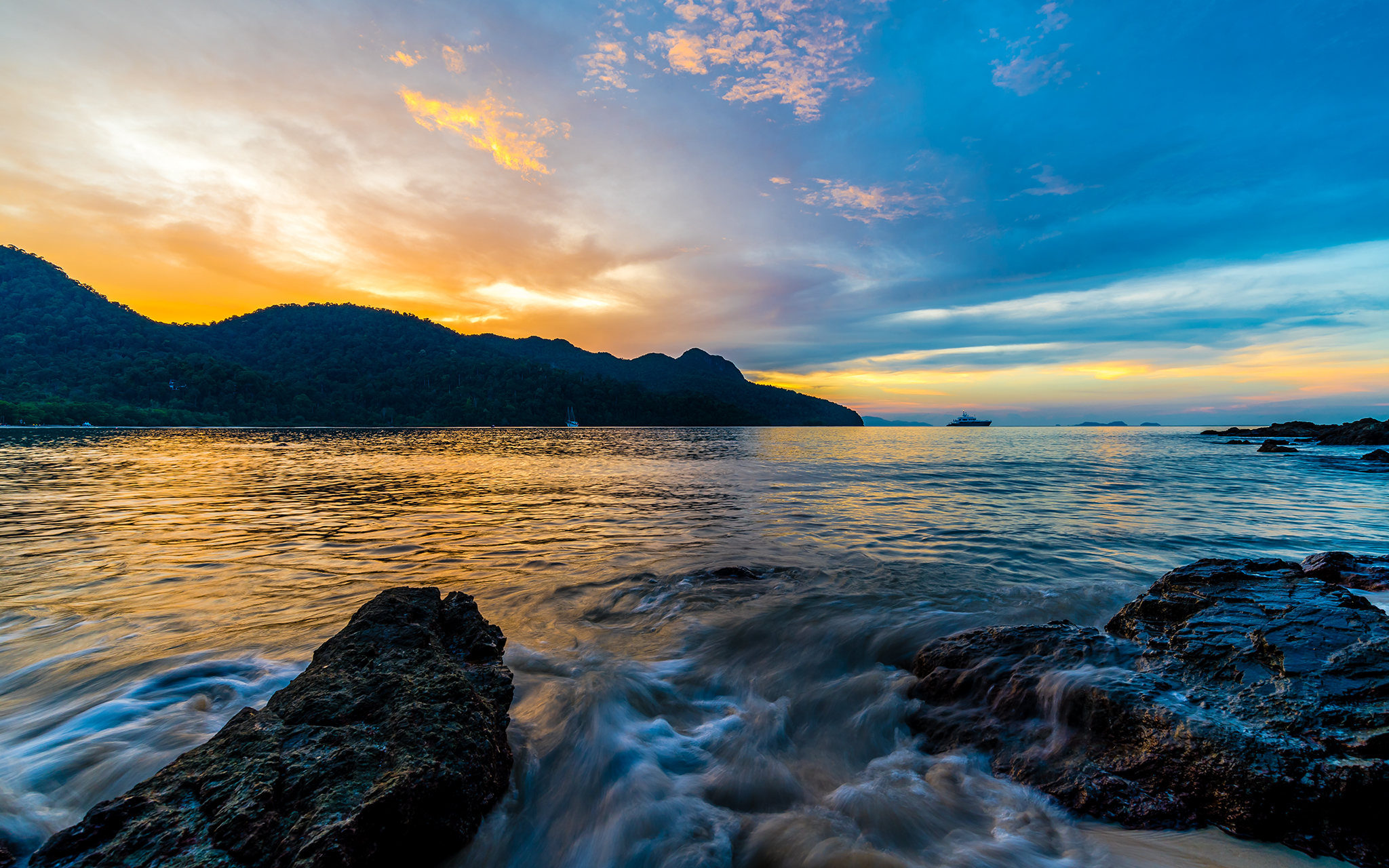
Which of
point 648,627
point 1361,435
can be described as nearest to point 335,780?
point 648,627

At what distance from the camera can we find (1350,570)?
26.5 ft

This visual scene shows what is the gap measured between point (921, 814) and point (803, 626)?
3418 millimetres

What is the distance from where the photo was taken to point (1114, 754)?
382 centimetres

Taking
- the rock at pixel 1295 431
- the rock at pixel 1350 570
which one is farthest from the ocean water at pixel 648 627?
the rock at pixel 1295 431

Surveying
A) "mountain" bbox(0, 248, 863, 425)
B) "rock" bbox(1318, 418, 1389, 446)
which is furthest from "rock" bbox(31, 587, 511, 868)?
"mountain" bbox(0, 248, 863, 425)

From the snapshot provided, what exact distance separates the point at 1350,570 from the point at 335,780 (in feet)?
43.7

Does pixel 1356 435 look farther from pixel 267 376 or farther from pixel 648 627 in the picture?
pixel 267 376

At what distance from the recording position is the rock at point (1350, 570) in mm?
7613

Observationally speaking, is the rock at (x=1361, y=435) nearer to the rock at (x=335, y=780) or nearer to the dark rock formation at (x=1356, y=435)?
the dark rock formation at (x=1356, y=435)

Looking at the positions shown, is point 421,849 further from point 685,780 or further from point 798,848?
point 798,848

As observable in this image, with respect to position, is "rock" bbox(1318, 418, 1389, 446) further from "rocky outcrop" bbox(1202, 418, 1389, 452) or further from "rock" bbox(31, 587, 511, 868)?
"rock" bbox(31, 587, 511, 868)

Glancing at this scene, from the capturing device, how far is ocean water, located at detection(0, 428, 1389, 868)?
3684 millimetres

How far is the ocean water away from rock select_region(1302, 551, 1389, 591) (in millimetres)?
2145

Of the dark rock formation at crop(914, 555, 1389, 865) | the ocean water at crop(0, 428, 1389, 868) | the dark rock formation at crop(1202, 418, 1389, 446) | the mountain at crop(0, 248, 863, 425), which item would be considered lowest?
the ocean water at crop(0, 428, 1389, 868)
